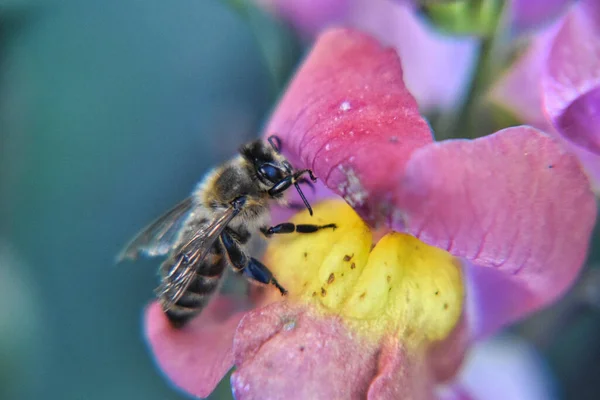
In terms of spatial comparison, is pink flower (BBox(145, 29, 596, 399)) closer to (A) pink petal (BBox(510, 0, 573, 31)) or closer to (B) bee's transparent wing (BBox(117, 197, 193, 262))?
(B) bee's transparent wing (BBox(117, 197, 193, 262))

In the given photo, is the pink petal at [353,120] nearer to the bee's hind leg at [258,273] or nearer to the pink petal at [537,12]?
the bee's hind leg at [258,273]

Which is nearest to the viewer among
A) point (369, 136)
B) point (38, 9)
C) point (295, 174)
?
point (369, 136)

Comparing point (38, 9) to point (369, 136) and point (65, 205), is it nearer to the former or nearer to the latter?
point (65, 205)

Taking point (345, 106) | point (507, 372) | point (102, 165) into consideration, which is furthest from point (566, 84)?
point (102, 165)

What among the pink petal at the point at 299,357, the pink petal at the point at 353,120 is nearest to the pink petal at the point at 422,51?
the pink petal at the point at 353,120

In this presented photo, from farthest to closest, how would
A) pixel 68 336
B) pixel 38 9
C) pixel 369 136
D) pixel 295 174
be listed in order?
pixel 38 9, pixel 68 336, pixel 295 174, pixel 369 136

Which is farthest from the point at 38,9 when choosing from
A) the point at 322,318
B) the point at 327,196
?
the point at 322,318

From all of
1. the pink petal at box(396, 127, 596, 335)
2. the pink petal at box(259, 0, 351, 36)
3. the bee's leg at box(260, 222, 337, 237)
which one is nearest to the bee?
the bee's leg at box(260, 222, 337, 237)
